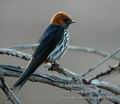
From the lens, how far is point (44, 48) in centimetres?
339

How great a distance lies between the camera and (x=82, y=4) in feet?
34.1

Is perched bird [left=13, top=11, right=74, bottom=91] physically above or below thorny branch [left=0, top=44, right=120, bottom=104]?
below

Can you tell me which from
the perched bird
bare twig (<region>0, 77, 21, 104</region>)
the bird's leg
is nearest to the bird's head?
the perched bird

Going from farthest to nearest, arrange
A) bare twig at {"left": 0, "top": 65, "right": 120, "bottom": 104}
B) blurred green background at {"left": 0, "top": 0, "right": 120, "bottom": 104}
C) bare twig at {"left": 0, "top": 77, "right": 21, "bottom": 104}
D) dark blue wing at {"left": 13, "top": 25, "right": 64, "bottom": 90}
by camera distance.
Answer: blurred green background at {"left": 0, "top": 0, "right": 120, "bottom": 104}, dark blue wing at {"left": 13, "top": 25, "right": 64, "bottom": 90}, bare twig at {"left": 0, "top": 77, "right": 21, "bottom": 104}, bare twig at {"left": 0, "top": 65, "right": 120, "bottom": 104}

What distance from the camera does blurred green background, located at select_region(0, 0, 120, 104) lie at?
687cm

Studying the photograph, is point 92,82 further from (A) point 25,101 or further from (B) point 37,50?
(A) point 25,101

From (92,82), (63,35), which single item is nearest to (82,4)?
(63,35)

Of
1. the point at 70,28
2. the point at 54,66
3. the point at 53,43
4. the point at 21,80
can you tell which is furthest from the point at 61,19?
the point at 70,28

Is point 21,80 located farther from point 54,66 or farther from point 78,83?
point 54,66

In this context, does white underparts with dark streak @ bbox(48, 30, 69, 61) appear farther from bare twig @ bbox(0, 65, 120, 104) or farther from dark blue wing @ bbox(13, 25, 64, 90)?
bare twig @ bbox(0, 65, 120, 104)

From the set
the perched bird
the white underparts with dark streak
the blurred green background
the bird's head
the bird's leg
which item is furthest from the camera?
the blurred green background

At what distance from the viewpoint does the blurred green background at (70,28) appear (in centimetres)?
687

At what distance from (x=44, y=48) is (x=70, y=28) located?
5.52 m

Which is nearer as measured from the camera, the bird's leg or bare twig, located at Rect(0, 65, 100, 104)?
bare twig, located at Rect(0, 65, 100, 104)
